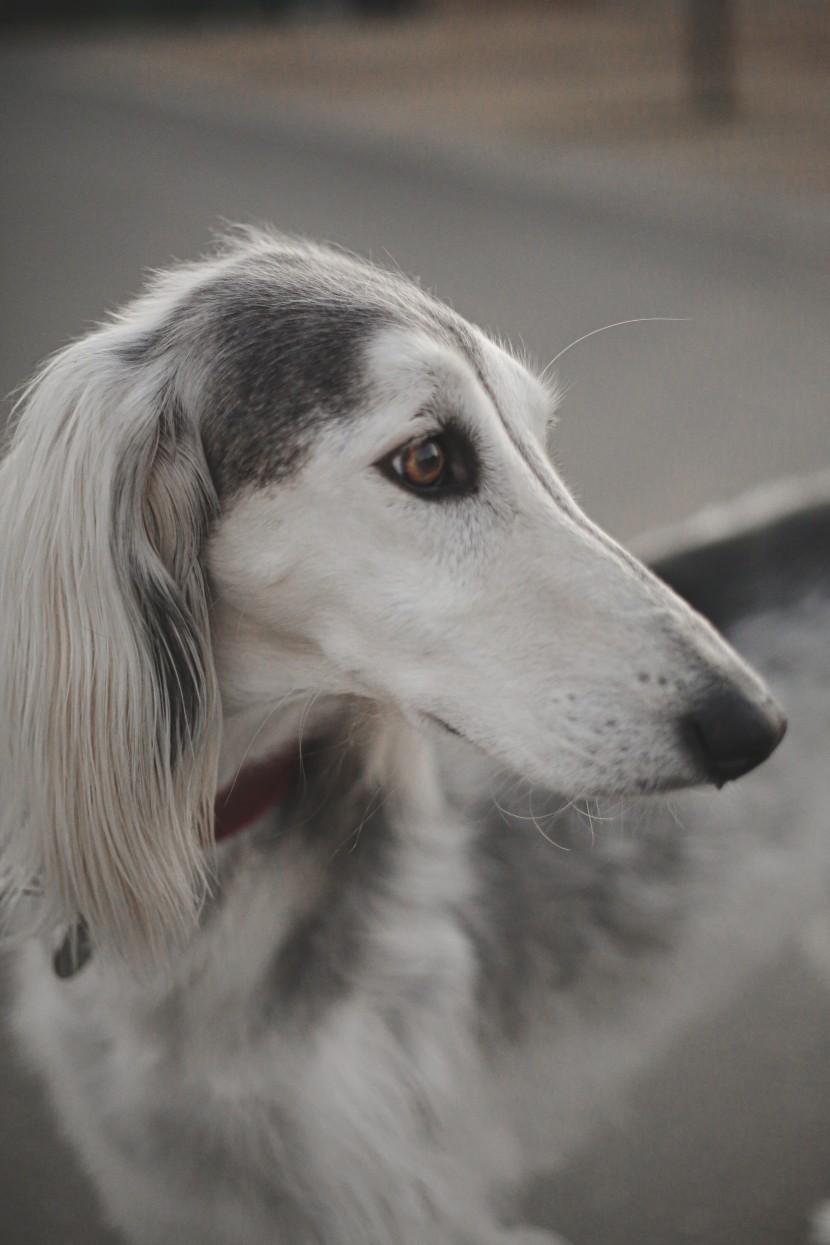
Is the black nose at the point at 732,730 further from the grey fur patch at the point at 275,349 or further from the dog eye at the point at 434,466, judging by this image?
the grey fur patch at the point at 275,349

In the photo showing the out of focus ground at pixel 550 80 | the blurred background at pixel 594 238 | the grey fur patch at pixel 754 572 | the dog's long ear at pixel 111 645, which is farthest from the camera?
the out of focus ground at pixel 550 80

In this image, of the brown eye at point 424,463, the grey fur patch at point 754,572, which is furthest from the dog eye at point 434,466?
the grey fur patch at point 754,572

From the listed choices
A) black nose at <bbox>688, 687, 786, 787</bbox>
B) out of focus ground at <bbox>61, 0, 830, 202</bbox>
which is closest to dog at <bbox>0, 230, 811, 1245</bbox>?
black nose at <bbox>688, 687, 786, 787</bbox>

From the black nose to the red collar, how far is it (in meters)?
0.57

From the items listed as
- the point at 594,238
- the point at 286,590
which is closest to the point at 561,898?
the point at 286,590

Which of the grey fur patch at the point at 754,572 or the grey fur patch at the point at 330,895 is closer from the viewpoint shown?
the grey fur patch at the point at 330,895

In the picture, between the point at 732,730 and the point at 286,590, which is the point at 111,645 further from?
the point at 732,730

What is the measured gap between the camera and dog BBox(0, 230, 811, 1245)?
143 centimetres

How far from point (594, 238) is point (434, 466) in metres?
5.52

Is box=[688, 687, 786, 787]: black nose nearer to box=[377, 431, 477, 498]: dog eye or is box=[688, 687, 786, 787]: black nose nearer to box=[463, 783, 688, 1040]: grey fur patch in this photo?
box=[377, 431, 477, 498]: dog eye

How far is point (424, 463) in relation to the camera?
1.46 m

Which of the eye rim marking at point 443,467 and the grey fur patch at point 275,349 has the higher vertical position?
the grey fur patch at point 275,349

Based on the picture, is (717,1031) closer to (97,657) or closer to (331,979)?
(331,979)

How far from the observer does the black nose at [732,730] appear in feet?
4.52
